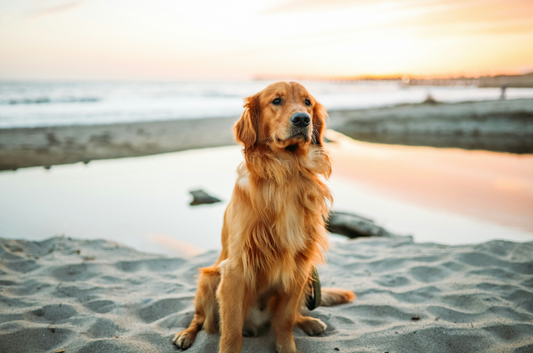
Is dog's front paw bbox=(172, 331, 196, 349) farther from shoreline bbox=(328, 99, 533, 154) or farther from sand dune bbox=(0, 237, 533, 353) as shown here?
shoreline bbox=(328, 99, 533, 154)

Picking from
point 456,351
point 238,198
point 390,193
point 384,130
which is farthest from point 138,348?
point 384,130

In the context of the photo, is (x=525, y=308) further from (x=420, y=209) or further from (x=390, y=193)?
(x=390, y=193)

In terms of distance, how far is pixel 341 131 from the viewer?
14070mm

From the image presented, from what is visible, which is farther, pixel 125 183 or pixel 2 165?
pixel 2 165

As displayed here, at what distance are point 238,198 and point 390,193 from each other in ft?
14.7

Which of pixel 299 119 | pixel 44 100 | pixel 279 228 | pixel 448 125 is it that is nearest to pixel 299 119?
pixel 299 119

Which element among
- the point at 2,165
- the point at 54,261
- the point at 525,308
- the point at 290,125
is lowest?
the point at 525,308

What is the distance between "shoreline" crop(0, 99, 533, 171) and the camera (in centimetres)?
882

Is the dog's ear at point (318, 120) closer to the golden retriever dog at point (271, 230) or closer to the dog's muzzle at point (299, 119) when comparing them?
the golden retriever dog at point (271, 230)

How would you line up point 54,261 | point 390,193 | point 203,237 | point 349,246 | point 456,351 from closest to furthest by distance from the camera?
1. point 456,351
2. point 54,261
3. point 349,246
4. point 203,237
5. point 390,193

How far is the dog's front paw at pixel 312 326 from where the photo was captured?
2.54m

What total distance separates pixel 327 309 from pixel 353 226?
2.06m

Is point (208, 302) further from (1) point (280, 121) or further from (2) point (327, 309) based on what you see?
(1) point (280, 121)

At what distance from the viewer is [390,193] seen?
6066 mm
